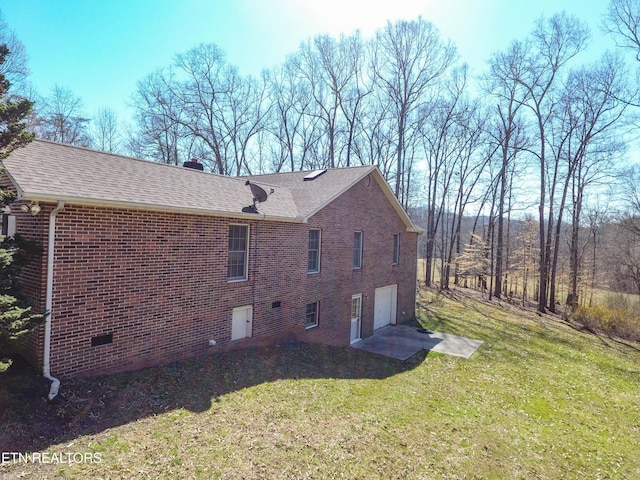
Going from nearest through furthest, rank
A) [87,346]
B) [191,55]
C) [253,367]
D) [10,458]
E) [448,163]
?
[10,458]
[87,346]
[253,367]
[191,55]
[448,163]

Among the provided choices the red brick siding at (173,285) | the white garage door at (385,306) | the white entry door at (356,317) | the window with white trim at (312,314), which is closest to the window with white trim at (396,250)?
the white garage door at (385,306)

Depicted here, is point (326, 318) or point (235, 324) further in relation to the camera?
point (326, 318)

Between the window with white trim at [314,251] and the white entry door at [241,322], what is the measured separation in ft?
9.11

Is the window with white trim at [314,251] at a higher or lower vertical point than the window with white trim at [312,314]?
higher

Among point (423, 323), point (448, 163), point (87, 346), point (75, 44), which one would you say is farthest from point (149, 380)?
point (448, 163)

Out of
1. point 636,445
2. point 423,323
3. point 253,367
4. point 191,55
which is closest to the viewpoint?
point 636,445

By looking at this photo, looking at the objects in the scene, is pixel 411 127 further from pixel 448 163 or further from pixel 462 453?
pixel 462 453

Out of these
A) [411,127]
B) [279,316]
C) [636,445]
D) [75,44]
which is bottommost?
[636,445]

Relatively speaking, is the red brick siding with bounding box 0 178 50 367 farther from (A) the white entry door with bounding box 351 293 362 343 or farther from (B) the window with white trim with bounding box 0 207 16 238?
(A) the white entry door with bounding box 351 293 362 343

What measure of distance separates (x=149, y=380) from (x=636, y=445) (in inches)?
387

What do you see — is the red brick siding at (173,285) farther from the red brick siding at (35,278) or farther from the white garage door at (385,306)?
the white garage door at (385,306)

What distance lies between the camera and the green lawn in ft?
15.6

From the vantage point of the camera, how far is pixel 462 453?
19.8 ft

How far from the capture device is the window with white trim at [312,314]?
11641 mm
